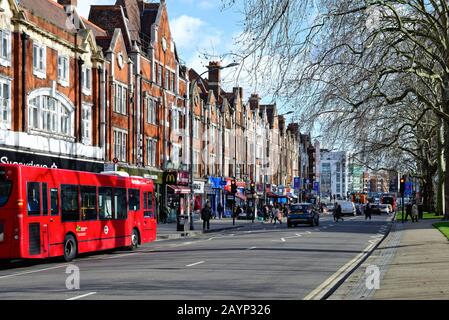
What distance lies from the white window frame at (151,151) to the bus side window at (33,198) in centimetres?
3677

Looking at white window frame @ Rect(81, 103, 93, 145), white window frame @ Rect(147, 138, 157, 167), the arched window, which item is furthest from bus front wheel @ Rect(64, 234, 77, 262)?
white window frame @ Rect(147, 138, 157, 167)

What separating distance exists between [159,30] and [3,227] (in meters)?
43.0

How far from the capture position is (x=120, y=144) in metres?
52.6

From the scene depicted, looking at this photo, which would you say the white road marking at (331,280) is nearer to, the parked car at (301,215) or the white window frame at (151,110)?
the parked car at (301,215)

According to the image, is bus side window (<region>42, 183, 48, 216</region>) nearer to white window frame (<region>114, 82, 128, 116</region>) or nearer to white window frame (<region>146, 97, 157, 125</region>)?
white window frame (<region>114, 82, 128, 116</region>)

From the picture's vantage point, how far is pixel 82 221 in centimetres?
2445

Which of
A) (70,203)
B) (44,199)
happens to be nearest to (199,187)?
(70,203)

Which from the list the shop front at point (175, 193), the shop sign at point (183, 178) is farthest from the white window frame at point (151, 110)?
the shop sign at point (183, 178)

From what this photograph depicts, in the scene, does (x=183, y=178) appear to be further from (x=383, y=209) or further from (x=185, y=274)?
(x=185, y=274)

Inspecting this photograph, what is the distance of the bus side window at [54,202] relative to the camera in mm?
22442

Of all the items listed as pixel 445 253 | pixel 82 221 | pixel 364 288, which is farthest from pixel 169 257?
pixel 364 288

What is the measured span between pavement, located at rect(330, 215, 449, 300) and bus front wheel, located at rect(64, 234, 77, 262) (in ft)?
31.1

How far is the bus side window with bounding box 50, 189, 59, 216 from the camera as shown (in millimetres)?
22442
